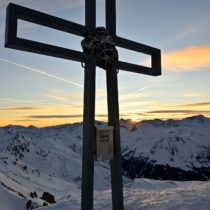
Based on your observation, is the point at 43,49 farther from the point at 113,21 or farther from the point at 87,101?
the point at 113,21

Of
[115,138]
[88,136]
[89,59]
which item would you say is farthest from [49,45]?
[115,138]

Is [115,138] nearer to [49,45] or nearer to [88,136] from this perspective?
[88,136]

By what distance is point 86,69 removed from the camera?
26.8ft

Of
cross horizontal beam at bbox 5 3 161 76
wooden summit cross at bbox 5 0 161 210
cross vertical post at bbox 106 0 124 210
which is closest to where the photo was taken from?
cross horizontal beam at bbox 5 3 161 76

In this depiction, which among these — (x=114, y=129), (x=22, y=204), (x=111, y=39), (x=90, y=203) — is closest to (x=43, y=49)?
(x=111, y=39)

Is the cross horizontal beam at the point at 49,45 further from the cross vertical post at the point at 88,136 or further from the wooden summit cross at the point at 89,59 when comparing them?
the cross vertical post at the point at 88,136

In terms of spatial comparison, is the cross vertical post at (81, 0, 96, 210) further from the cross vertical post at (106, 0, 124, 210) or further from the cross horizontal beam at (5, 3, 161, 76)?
the cross vertical post at (106, 0, 124, 210)

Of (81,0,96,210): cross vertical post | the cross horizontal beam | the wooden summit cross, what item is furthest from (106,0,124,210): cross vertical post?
(81,0,96,210): cross vertical post

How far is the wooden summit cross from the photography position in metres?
7.02

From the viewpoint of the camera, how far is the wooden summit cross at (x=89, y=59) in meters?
7.02

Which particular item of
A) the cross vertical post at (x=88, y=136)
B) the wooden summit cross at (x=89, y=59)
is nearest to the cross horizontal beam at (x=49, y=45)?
the wooden summit cross at (x=89, y=59)

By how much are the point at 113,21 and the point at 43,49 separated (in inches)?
85.8

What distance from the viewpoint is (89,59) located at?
8164 millimetres

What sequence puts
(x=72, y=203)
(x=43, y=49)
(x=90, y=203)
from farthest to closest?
1. (x=72, y=203)
2. (x=90, y=203)
3. (x=43, y=49)
